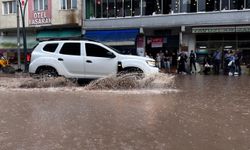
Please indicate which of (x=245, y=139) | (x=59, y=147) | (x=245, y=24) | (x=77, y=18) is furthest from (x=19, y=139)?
(x=77, y=18)

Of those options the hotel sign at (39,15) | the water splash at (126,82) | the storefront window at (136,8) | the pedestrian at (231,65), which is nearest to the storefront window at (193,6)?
the storefront window at (136,8)

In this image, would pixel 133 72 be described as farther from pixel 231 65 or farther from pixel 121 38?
pixel 121 38

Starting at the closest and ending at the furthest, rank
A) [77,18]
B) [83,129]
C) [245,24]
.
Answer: [83,129], [245,24], [77,18]

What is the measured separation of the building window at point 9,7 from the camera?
40875mm

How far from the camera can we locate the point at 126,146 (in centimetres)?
589

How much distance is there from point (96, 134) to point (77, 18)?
99.2 ft

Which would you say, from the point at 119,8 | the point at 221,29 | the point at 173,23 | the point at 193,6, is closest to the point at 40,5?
the point at 119,8

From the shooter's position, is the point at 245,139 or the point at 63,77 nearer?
the point at 245,139

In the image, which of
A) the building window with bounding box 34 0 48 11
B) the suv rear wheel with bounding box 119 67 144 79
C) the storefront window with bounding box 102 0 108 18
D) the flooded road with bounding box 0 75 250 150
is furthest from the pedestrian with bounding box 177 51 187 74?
the flooded road with bounding box 0 75 250 150

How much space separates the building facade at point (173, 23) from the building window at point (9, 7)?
7974 mm

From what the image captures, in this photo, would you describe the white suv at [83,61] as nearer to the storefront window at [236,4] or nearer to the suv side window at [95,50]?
the suv side window at [95,50]

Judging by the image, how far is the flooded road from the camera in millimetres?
6062

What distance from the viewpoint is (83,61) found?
48.0ft

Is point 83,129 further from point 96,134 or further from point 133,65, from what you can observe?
point 133,65
